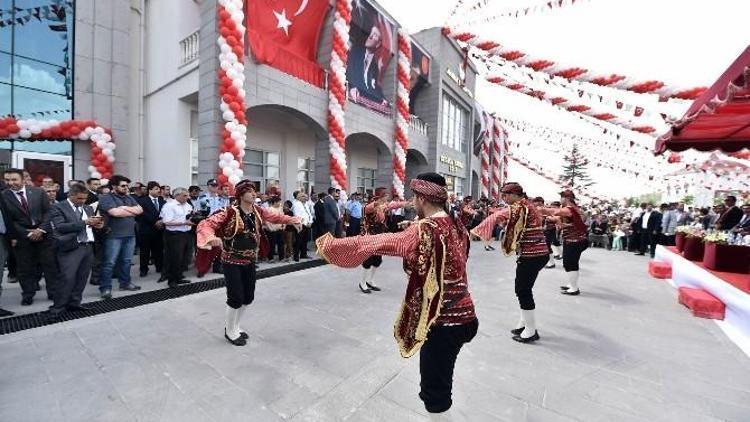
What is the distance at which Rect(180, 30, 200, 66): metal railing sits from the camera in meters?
10.5

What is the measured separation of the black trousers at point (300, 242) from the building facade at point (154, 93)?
2779 mm

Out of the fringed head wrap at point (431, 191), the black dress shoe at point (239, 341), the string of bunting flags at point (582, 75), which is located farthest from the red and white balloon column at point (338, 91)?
the fringed head wrap at point (431, 191)

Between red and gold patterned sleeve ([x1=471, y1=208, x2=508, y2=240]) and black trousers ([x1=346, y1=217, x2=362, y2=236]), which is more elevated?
red and gold patterned sleeve ([x1=471, y1=208, x2=508, y2=240])

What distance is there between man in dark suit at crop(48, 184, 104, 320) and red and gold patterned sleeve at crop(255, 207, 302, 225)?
8.49ft

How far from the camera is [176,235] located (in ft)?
21.4

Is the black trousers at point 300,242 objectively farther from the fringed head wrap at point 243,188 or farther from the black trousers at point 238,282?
the fringed head wrap at point 243,188

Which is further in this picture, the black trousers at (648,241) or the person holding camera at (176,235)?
the black trousers at (648,241)

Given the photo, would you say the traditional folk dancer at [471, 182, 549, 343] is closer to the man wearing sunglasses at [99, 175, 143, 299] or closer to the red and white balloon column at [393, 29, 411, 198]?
the man wearing sunglasses at [99, 175, 143, 299]

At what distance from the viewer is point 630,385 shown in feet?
11.1

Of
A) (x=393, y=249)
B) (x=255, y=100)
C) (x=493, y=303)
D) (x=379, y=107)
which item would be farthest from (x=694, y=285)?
(x=379, y=107)

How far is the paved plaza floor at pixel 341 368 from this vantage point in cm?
287

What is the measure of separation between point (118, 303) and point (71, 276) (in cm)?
77

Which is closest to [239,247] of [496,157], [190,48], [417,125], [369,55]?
[190,48]

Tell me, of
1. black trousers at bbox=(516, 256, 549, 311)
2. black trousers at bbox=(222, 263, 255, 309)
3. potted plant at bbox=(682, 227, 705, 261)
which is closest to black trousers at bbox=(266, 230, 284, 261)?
black trousers at bbox=(222, 263, 255, 309)
